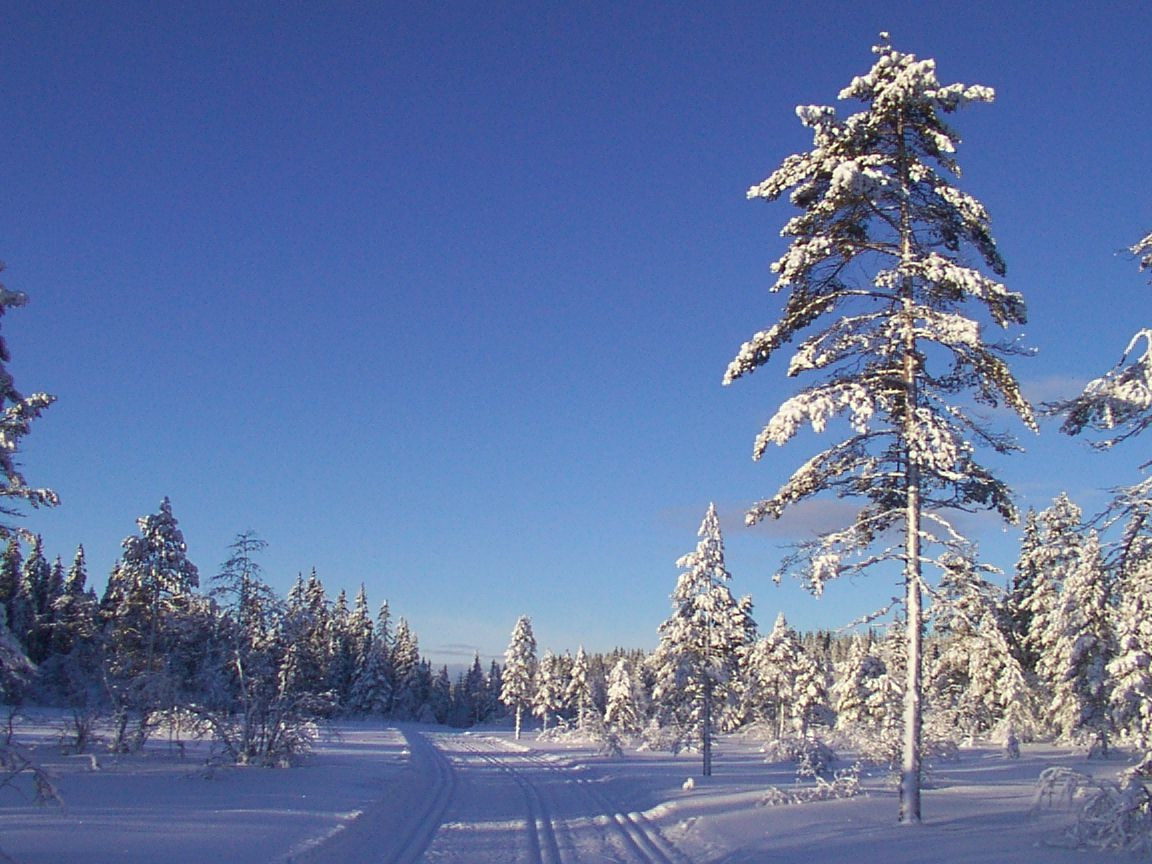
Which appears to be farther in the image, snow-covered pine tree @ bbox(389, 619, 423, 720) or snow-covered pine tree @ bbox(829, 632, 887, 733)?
snow-covered pine tree @ bbox(389, 619, 423, 720)

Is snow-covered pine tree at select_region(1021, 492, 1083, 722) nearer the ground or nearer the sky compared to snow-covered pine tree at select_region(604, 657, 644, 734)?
nearer the sky

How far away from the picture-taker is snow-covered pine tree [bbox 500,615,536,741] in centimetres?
8619

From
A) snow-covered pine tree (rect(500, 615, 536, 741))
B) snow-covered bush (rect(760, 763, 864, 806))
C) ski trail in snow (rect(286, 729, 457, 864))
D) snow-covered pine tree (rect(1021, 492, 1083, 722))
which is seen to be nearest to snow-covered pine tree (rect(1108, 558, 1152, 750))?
snow-covered pine tree (rect(1021, 492, 1083, 722))

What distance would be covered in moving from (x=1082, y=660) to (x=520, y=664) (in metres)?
56.3

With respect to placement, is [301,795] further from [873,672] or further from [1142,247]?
[873,672]

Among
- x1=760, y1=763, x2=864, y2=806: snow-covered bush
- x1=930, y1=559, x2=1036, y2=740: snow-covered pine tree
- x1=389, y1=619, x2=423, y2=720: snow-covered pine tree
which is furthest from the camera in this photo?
x1=389, y1=619, x2=423, y2=720: snow-covered pine tree

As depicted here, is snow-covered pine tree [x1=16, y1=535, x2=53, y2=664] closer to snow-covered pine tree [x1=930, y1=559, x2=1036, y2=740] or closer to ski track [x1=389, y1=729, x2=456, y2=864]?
ski track [x1=389, y1=729, x2=456, y2=864]

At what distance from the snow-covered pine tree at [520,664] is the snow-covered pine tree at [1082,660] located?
5165 cm

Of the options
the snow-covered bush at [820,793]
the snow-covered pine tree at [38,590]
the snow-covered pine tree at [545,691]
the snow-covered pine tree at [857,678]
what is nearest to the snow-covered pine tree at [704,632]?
the snow-covered pine tree at [857,678]

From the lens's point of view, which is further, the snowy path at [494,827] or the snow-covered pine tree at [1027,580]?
the snow-covered pine tree at [1027,580]

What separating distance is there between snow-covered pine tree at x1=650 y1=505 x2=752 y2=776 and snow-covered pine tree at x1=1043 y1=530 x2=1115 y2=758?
51.9ft

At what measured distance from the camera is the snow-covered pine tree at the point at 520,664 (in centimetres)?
8619

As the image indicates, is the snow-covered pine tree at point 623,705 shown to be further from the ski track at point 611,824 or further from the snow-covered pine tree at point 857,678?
the ski track at point 611,824

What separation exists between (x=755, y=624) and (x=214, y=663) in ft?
150
